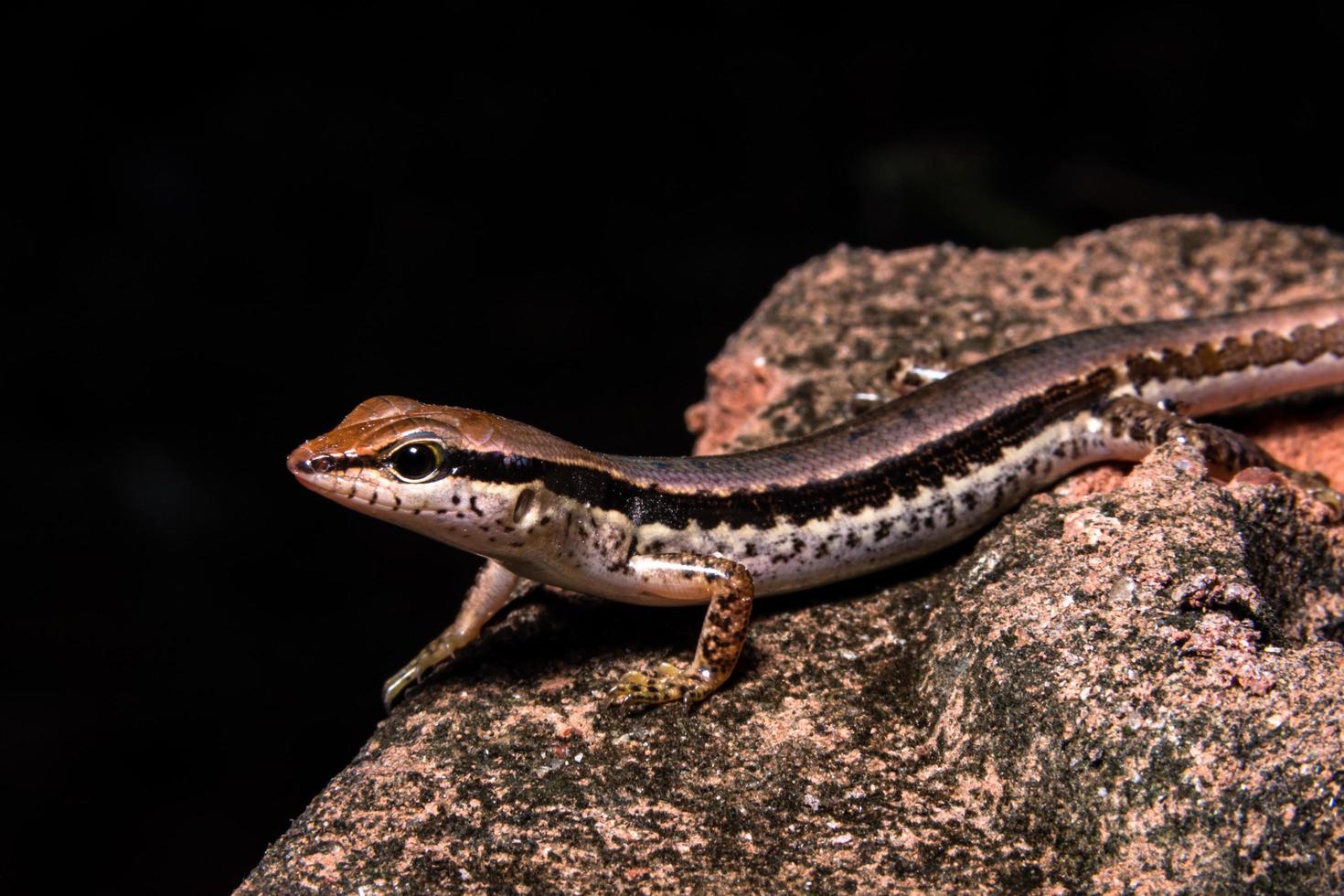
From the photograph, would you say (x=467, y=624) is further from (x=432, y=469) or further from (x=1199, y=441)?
(x=1199, y=441)

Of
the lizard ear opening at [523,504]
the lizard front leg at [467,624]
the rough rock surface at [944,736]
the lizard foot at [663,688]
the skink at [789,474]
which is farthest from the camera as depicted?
the lizard front leg at [467,624]

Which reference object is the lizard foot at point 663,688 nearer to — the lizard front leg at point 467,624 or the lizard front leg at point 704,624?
the lizard front leg at point 704,624

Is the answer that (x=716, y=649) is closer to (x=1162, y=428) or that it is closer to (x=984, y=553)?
(x=984, y=553)

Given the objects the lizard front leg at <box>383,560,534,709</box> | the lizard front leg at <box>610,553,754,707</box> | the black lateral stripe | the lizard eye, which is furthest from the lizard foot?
the lizard eye

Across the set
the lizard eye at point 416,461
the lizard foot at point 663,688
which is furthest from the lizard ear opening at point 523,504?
the lizard foot at point 663,688

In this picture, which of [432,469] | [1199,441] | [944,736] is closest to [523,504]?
[432,469]
